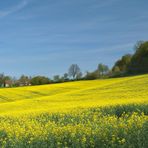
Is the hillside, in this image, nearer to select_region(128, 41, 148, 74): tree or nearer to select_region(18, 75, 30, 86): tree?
select_region(128, 41, 148, 74): tree

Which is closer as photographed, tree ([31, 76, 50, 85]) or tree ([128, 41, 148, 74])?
tree ([128, 41, 148, 74])

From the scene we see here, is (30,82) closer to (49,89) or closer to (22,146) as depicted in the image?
(49,89)

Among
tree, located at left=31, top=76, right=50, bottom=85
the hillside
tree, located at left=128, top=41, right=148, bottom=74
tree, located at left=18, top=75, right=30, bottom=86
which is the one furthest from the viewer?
tree, located at left=18, top=75, right=30, bottom=86

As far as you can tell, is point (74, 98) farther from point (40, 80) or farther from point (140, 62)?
point (40, 80)

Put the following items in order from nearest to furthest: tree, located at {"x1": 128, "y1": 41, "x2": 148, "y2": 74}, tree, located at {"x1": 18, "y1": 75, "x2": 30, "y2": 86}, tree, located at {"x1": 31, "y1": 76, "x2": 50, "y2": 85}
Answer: tree, located at {"x1": 128, "y1": 41, "x2": 148, "y2": 74} → tree, located at {"x1": 31, "y1": 76, "x2": 50, "y2": 85} → tree, located at {"x1": 18, "y1": 75, "x2": 30, "y2": 86}

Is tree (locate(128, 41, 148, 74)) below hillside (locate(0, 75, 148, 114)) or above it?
above

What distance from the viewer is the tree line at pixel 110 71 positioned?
6850 centimetres

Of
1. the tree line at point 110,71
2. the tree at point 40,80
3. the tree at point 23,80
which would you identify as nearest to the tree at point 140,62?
the tree line at point 110,71

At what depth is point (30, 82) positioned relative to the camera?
88.9 meters

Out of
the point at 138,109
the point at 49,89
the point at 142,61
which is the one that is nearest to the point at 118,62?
the point at 142,61

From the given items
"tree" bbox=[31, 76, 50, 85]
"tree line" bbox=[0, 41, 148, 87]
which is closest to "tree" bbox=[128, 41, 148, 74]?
"tree line" bbox=[0, 41, 148, 87]

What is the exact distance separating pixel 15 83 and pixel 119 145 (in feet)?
290

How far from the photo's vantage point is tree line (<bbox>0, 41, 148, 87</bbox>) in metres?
68.5

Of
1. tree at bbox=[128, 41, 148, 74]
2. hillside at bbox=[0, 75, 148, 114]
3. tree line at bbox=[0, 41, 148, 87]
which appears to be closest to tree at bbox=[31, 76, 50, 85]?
tree line at bbox=[0, 41, 148, 87]
